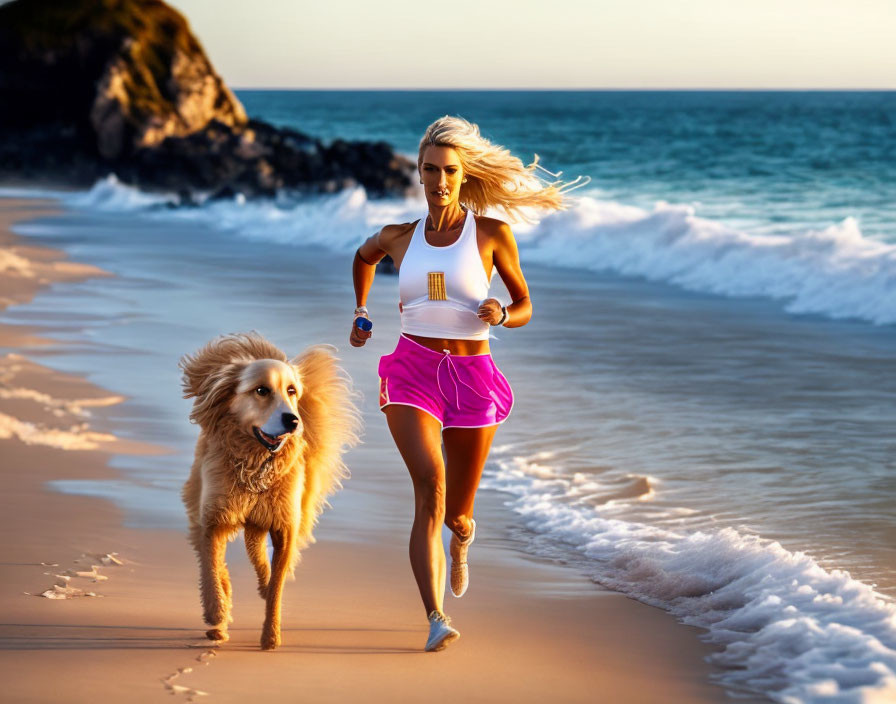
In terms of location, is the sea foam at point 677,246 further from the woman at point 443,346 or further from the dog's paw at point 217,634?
the dog's paw at point 217,634

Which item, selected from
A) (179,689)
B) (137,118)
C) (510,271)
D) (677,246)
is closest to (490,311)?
(510,271)

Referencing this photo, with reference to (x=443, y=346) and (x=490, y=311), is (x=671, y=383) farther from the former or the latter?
(x=490, y=311)

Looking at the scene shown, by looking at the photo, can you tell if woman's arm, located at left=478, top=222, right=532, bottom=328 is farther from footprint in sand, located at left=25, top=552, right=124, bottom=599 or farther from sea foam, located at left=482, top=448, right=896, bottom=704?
footprint in sand, located at left=25, top=552, right=124, bottom=599

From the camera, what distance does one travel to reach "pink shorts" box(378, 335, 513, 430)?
5664 millimetres

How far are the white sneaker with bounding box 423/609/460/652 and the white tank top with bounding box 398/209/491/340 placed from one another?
1118 mm

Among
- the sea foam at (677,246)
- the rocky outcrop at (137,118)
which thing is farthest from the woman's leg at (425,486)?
the rocky outcrop at (137,118)

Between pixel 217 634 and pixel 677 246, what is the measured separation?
22518mm

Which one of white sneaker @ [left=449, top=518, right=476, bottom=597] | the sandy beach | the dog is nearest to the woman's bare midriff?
the dog

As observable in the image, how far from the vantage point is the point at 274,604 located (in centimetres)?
555

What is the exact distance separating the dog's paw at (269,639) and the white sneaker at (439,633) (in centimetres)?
59

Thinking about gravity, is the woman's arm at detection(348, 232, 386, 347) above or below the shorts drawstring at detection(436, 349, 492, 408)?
above

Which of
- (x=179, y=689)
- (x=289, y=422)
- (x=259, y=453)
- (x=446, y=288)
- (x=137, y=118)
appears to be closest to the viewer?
(x=179, y=689)

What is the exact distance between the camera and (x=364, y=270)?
20.1 feet

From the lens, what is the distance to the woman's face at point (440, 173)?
226 inches
